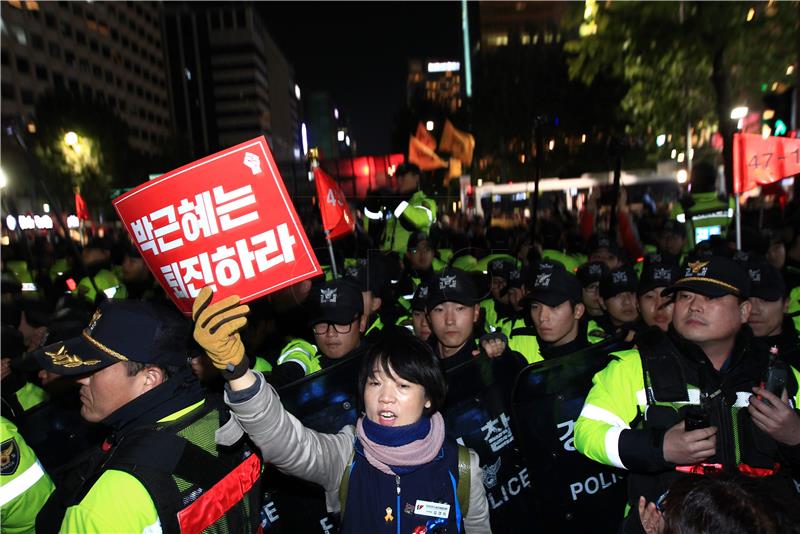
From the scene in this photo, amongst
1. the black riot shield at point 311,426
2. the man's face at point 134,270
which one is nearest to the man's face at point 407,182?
the man's face at point 134,270

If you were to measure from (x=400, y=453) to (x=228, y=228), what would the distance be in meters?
1.28

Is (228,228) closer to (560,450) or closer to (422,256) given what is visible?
(560,450)

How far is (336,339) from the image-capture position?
3.73m

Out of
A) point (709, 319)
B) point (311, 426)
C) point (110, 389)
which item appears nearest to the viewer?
point (110, 389)

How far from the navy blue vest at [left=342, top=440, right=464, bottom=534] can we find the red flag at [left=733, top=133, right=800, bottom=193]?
443 centimetres

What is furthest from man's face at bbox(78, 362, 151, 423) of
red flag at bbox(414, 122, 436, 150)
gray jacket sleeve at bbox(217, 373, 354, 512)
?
red flag at bbox(414, 122, 436, 150)

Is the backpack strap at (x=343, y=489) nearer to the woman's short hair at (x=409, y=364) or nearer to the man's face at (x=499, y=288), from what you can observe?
the woman's short hair at (x=409, y=364)

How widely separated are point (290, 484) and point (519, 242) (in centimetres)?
867

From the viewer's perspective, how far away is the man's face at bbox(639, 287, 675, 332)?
4.20 metres

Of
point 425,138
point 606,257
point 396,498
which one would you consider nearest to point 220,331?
point 396,498

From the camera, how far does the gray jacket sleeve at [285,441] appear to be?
74.1 inches

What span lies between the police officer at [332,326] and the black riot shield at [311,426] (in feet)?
1.72

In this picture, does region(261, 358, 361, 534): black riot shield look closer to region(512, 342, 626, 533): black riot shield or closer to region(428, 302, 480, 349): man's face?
region(428, 302, 480, 349): man's face

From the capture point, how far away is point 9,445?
2.31 metres
